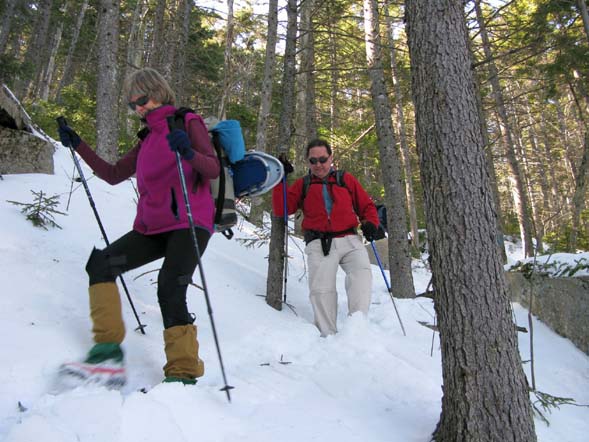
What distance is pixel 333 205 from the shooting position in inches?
200

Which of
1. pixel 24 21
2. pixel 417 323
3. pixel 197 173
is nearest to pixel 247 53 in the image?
pixel 24 21

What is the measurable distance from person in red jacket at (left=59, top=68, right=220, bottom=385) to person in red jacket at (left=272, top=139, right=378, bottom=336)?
6.49 feet

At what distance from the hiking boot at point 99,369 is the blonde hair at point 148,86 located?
166 cm

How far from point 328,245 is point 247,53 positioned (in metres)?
19.5

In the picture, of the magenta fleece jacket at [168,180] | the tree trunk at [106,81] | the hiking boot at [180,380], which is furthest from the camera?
the tree trunk at [106,81]

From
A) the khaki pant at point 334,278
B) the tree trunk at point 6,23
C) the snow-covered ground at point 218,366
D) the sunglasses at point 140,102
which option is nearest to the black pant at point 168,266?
the snow-covered ground at point 218,366

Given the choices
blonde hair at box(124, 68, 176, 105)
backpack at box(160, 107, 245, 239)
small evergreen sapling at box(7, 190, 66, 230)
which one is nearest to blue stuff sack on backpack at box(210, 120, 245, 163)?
A: backpack at box(160, 107, 245, 239)

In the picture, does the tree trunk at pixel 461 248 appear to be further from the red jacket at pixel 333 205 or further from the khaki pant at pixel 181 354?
the red jacket at pixel 333 205

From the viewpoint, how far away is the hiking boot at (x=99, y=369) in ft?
8.13

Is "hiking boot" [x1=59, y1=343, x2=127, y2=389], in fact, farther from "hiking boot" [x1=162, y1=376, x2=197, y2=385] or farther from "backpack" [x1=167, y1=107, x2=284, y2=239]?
"backpack" [x1=167, y1=107, x2=284, y2=239]

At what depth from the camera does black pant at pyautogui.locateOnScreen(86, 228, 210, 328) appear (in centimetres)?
288

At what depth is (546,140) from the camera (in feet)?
85.9

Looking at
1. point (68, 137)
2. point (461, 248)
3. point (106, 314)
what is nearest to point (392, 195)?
point (461, 248)

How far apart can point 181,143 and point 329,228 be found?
2.59 meters
